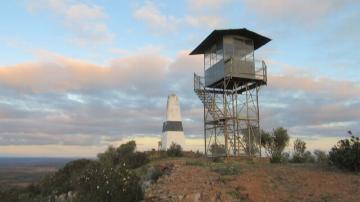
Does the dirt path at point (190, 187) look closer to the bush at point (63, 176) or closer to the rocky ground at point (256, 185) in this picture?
the rocky ground at point (256, 185)

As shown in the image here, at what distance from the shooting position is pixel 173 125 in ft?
133

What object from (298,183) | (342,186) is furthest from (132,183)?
(342,186)

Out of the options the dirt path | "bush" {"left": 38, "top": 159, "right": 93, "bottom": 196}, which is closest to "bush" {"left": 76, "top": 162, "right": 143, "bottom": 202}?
the dirt path

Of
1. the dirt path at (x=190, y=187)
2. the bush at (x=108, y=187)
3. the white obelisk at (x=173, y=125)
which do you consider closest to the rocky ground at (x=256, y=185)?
the dirt path at (x=190, y=187)

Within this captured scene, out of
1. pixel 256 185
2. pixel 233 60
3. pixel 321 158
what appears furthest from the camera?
pixel 233 60

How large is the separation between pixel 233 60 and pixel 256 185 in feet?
54.2

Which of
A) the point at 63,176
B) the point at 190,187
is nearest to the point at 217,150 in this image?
the point at 63,176

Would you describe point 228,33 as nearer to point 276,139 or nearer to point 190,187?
point 276,139

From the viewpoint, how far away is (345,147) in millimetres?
19141

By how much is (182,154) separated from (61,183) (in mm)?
9846

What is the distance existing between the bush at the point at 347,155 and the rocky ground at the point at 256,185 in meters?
0.51

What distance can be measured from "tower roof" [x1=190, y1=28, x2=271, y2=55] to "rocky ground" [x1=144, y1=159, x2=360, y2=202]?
1472 centimetres

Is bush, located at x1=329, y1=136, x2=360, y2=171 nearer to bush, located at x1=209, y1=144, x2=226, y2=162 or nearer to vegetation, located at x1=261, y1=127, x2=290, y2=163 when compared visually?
bush, located at x1=209, y1=144, x2=226, y2=162

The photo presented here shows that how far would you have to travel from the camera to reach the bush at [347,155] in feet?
60.7
